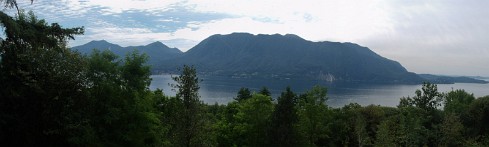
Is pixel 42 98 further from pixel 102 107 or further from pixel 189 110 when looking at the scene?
pixel 189 110

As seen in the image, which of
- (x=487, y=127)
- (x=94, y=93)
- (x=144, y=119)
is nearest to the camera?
(x=94, y=93)

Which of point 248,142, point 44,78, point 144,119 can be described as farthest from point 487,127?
point 44,78

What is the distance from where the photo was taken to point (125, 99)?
83.7 feet

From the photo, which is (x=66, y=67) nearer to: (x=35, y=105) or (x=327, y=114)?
(x=35, y=105)

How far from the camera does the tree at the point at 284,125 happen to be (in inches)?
1116

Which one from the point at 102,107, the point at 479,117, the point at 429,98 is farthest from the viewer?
the point at 429,98

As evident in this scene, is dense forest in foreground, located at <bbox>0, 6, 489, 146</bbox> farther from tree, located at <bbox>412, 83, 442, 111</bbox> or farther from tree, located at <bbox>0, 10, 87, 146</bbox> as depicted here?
tree, located at <bbox>412, 83, 442, 111</bbox>

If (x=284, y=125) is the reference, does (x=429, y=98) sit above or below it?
above

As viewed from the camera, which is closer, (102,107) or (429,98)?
(102,107)

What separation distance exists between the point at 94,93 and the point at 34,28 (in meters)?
12.6

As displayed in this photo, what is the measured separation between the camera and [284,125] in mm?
28656

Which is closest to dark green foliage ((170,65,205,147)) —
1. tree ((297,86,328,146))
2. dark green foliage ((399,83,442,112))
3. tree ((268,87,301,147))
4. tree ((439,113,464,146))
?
tree ((268,87,301,147))

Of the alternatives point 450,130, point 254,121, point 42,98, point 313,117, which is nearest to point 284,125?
point 254,121

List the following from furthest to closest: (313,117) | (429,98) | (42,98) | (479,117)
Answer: (429,98) → (479,117) → (313,117) → (42,98)
